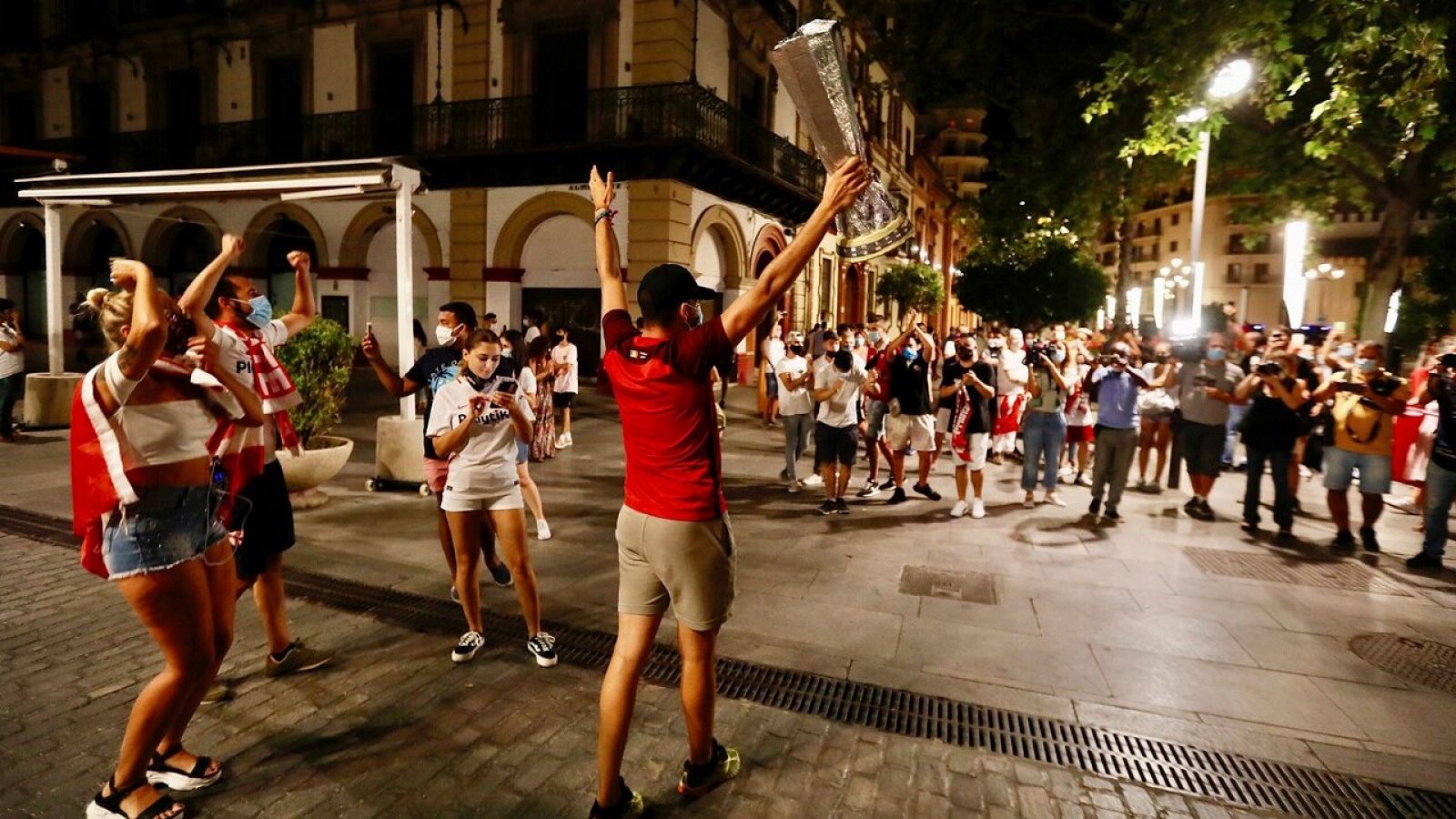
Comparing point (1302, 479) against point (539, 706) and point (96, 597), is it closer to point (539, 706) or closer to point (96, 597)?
point (539, 706)

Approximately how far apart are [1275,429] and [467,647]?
7628mm

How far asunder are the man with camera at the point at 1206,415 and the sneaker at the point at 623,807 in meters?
7.50

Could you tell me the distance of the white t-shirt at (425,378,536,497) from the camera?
404cm

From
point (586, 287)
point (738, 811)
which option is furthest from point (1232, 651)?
point (586, 287)

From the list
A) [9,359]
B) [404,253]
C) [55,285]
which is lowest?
[9,359]

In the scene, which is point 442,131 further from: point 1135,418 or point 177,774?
point 177,774

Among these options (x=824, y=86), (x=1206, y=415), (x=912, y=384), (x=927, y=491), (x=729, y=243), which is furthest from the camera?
(x=729, y=243)

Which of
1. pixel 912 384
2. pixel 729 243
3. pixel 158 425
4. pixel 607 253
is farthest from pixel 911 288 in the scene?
pixel 158 425

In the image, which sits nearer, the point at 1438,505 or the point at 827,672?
the point at 827,672

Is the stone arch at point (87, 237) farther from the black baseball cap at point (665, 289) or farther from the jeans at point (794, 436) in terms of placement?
the black baseball cap at point (665, 289)

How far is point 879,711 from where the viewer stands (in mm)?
3797

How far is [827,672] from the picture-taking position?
4219 millimetres

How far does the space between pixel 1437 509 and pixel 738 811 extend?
23.2 feet

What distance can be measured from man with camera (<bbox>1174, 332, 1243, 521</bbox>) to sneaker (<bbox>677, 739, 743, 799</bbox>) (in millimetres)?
7061
